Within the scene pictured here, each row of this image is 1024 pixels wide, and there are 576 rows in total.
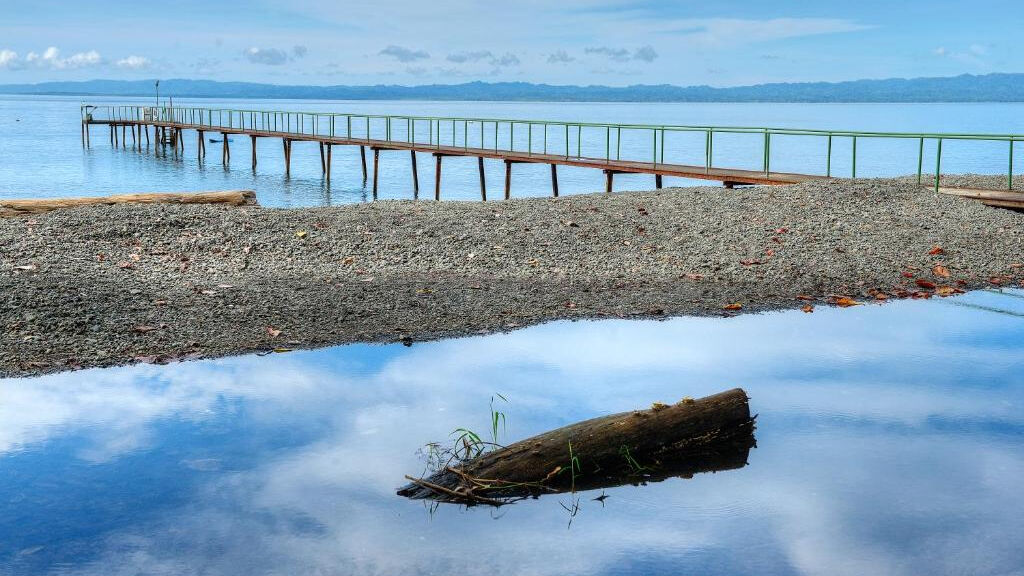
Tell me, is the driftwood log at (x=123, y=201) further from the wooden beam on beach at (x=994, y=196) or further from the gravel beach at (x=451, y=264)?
the wooden beam on beach at (x=994, y=196)

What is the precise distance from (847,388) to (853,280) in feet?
15.9

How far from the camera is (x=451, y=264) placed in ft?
42.6

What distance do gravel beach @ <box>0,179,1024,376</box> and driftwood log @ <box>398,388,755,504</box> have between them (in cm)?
340

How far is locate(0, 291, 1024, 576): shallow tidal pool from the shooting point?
188 inches

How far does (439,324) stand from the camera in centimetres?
955

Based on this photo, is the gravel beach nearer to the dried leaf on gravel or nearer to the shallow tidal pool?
the dried leaf on gravel

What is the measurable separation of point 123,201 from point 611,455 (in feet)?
48.4

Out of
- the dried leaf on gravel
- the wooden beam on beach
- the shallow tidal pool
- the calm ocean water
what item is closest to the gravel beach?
the dried leaf on gravel

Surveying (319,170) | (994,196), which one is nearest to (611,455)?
(994,196)

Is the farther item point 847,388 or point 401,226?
point 401,226

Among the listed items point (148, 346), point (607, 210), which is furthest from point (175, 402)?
point (607, 210)

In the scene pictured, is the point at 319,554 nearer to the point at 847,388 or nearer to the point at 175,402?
the point at 175,402

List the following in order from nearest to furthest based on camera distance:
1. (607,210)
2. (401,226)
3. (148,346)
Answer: (148,346)
(401,226)
(607,210)

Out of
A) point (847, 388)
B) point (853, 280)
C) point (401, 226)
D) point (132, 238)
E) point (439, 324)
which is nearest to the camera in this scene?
point (847, 388)
